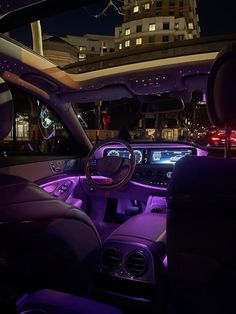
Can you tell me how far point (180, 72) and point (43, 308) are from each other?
209cm

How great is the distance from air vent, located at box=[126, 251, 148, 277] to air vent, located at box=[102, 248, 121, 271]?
68 mm

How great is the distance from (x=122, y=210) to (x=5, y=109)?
238 cm

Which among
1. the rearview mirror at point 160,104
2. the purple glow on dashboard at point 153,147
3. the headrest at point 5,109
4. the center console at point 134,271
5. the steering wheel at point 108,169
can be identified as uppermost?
the rearview mirror at point 160,104

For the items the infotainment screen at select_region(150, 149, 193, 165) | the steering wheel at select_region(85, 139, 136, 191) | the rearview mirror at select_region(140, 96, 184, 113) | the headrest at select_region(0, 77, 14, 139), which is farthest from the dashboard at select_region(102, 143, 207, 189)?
the headrest at select_region(0, 77, 14, 139)

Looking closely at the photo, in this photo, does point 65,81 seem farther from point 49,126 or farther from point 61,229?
point 61,229

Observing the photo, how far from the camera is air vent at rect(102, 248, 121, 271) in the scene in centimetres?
240

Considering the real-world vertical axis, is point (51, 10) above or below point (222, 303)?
above

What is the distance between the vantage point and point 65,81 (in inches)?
145

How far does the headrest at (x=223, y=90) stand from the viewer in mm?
1616

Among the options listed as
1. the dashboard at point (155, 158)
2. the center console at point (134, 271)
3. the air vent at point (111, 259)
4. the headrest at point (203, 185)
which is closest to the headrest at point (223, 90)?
the headrest at point (203, 185)

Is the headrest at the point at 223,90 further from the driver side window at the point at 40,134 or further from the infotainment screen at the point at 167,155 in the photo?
the driver side window at the point at 40,134

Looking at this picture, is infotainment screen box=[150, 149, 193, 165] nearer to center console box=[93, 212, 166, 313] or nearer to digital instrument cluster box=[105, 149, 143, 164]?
digital instrument cluster box=[105, 149, 143, 164]

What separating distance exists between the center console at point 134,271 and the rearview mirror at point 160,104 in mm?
1287

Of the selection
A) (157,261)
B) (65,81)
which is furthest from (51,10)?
(65,81)
